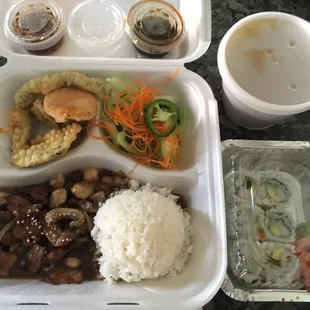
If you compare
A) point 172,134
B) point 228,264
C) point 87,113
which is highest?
point 87,113

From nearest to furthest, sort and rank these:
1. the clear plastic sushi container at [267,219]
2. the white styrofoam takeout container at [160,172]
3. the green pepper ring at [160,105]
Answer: the white styrofoam takeout container at [160,172] < the clear plastic sushi container at [267,219] < the green pepper ring at [160,105]

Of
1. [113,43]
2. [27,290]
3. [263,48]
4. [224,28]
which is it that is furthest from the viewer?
[224,28]

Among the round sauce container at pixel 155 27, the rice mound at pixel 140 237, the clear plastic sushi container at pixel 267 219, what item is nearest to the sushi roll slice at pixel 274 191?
the clear plastic sushi container at pixel 267 219

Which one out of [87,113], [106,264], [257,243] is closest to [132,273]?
[106,264]

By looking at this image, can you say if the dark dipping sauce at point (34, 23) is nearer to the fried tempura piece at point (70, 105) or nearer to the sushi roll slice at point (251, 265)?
the fried tempura piece at point (70, 105)

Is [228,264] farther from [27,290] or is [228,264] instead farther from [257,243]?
[27,290]

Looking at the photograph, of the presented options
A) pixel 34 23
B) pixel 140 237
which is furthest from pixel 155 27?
pixel 140 237

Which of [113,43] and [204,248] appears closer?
[204,248]

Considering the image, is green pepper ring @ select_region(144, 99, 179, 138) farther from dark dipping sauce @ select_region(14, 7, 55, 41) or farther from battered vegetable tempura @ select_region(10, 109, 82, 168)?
dark dipping sauce @ select_region(14, 7, 55, 41)
